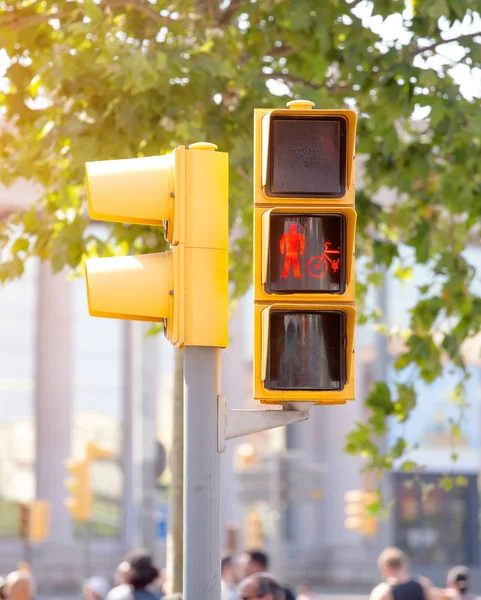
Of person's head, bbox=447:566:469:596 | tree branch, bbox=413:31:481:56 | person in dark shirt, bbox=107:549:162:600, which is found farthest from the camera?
person's head, bbox=447:566:469:596

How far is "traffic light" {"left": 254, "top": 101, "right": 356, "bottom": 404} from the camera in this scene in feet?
14.0

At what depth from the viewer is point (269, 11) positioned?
8.02 metres

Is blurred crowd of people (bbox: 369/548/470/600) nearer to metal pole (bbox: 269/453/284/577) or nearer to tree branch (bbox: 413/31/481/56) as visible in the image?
tree branch (bbox: 413/31/481/56)

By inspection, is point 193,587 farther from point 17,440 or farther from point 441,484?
point 17,440

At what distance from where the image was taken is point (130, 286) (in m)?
4.40

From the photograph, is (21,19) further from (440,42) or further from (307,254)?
(307,254)

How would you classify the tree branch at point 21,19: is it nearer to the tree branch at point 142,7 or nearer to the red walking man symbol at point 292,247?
the tree branch at point 142,7

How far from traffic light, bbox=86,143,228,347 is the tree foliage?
2.19m

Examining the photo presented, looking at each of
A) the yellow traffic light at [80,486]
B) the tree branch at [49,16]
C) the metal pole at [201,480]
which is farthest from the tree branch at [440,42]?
the yellow traffic light at [80,486]

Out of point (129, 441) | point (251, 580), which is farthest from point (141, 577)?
point (129, 441)

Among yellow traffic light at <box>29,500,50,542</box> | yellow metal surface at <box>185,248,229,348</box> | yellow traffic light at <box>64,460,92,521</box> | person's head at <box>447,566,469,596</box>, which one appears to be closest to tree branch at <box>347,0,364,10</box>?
yellow metal surface at <box>185,248,229,348</box>

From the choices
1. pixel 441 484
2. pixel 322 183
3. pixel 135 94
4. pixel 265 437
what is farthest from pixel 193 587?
pixel 265 437

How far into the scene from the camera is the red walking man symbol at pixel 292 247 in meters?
4.28

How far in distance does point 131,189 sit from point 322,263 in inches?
29.1
